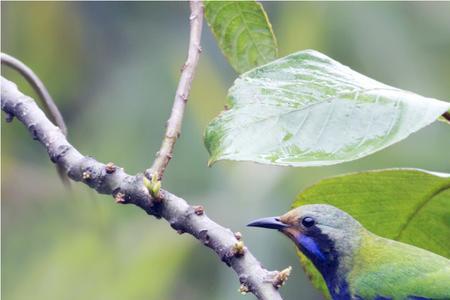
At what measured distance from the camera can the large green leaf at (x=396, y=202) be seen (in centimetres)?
317

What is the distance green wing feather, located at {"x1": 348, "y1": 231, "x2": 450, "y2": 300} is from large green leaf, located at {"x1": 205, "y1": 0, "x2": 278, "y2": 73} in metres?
0.82

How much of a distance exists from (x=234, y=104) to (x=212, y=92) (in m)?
4.73

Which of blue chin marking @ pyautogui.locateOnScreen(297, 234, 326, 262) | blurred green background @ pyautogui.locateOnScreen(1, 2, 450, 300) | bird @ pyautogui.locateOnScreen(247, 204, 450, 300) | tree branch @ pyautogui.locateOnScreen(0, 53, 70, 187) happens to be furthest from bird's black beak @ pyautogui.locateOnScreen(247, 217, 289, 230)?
blurred green background @ pyautogui.locateOnScreen(1, 2, 450, 300)

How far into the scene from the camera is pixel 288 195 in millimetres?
6707

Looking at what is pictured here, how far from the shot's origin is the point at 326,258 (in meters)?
3.75

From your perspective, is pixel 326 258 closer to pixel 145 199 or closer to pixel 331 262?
pixel 331 262

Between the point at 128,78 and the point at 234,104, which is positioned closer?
the point at 234,104

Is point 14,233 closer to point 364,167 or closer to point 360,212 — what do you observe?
point 364,167

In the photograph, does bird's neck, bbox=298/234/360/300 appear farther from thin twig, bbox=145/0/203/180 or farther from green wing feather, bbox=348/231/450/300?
thin twig, bbox=145/0/203/180

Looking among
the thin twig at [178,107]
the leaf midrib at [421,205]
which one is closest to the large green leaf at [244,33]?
the thin twig at [178,107]

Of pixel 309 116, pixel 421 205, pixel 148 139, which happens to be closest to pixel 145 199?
pixel 309 116

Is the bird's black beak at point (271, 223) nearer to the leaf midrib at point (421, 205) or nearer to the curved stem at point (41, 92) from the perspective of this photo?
the leaf midrib at point (421, 205)

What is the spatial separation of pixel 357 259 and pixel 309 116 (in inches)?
46.0

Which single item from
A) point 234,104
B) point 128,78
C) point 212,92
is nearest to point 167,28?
point 128,78
